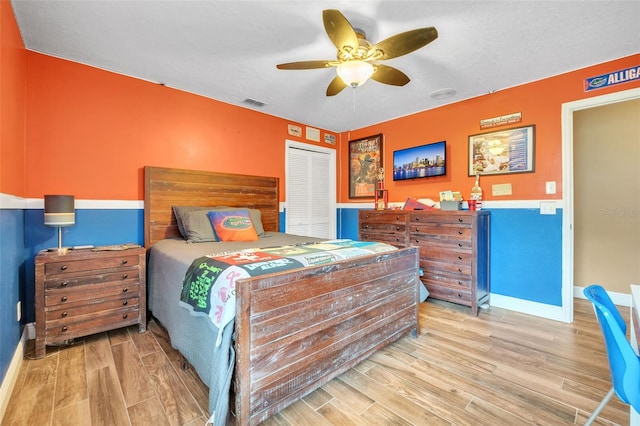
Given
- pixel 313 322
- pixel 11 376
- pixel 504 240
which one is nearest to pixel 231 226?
pixel 313 322

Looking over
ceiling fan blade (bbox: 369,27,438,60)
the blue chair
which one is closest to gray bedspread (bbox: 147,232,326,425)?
the blue chair

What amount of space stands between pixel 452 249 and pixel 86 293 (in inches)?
134

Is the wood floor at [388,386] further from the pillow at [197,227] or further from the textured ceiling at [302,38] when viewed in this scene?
the textured ceiling at [302,38]

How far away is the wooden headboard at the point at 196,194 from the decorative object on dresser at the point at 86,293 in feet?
1.72

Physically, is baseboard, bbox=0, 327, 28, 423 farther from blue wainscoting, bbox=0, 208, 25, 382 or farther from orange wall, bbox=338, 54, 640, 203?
orange wall, bbox=338, 54, 640, 203

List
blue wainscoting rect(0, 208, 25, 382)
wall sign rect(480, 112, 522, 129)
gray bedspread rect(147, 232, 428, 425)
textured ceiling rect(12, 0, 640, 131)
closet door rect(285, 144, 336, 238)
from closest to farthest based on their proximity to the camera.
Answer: gray bedspread rect(147, 232, 428, 425) → blue wainscoting rect(0, 208, 25, 382) → textured ceiling rect(12, 0, 640, 131) → wall sign rect(480, 112, 522, 129) → closet door rect(285, 144, 336, 238)

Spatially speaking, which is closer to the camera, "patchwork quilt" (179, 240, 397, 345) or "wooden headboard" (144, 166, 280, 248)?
"patchwork quilt" (179, 240, 397, 345)

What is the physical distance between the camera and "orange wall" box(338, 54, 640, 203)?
2768 millimetres

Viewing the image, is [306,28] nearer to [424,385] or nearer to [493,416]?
[424,385]

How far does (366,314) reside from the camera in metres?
1.92

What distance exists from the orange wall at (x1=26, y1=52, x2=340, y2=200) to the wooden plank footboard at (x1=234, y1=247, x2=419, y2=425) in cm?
234

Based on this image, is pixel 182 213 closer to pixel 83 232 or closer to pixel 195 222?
pixel 195 222

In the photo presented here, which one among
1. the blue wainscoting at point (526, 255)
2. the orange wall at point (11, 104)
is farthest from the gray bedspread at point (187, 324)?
the blue wainscoting at point (526, 255)

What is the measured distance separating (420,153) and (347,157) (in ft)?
4.60
